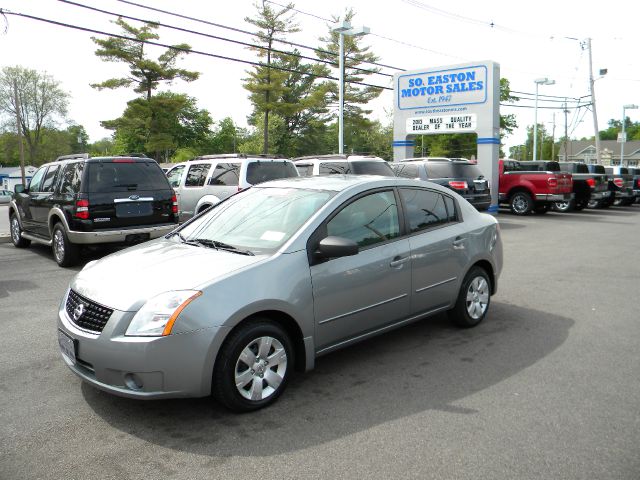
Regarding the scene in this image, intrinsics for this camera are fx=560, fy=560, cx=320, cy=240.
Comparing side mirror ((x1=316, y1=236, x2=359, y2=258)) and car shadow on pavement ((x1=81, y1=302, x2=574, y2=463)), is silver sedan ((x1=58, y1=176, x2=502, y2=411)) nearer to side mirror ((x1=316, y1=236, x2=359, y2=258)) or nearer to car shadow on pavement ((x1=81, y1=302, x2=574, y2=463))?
side mirror ((x1=316, y1=236, x2=359, y2=258))

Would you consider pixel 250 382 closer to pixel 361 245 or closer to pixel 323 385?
pixel 323 385

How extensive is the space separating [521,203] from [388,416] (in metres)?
18.3

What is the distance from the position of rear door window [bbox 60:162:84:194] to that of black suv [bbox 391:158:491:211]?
9153 mm

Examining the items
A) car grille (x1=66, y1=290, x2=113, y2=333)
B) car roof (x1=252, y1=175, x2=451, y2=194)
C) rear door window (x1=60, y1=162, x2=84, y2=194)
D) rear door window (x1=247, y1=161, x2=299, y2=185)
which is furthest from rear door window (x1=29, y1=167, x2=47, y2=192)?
car grille (x1=66, y1=290, x2=113, y2=333)

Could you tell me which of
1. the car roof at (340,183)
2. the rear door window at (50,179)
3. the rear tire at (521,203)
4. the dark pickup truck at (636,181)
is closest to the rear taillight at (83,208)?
the rear door window at (50,179)

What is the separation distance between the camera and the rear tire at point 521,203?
20.1m

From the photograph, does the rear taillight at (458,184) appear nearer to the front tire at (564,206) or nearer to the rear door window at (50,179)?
the front tire at (564,206)

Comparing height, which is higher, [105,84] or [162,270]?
[105,84]

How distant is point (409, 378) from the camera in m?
4.38

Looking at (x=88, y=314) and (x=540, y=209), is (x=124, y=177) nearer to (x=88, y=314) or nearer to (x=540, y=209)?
(x=88, y=314)

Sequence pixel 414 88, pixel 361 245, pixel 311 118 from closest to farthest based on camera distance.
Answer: pixel 361 245 < pixel 414 88 < pixel 311 118

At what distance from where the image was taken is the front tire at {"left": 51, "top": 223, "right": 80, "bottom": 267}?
914 cm

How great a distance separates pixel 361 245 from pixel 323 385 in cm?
114

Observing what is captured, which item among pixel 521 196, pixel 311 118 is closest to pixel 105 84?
pixel 311 118
